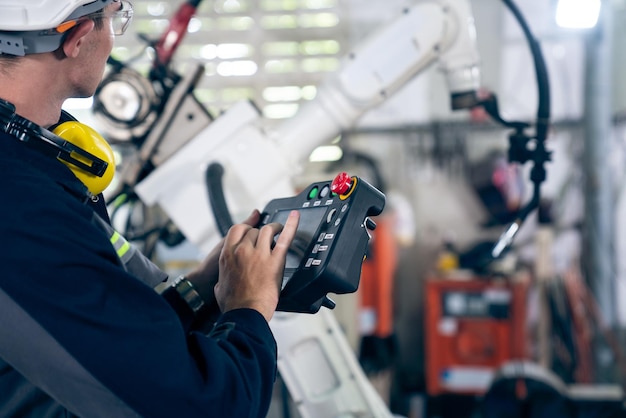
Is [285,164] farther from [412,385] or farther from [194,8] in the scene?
[412,385]

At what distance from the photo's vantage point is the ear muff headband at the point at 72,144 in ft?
3.78

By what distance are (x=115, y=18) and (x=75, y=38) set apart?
0.23m

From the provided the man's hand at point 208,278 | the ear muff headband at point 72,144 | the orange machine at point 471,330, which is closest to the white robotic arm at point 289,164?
the man's hand at point 208,278

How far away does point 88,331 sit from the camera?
3.45 ft

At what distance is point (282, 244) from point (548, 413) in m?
2.56

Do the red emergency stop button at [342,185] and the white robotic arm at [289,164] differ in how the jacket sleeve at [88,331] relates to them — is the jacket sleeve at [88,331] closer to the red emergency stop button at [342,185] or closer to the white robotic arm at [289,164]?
the red emergency stop button at [342,185]

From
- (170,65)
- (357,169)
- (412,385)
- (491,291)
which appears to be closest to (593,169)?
(491,291)

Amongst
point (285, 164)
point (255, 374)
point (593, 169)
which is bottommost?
point (593, 169)

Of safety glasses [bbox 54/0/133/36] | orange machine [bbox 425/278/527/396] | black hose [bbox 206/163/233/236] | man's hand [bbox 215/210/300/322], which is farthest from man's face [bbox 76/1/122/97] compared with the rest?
orange machine [bbox 425/278/527/396]

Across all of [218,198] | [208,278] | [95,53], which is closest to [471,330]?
[218,198]

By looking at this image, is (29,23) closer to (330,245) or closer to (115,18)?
(115,18)

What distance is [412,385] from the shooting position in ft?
19.8

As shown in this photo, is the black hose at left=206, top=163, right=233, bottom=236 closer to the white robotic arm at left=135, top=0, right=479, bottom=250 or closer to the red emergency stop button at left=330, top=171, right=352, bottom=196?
the white robotic arm at left=135, top=0, right=479, bottom=250

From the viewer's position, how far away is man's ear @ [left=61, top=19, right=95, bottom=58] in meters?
1.23
